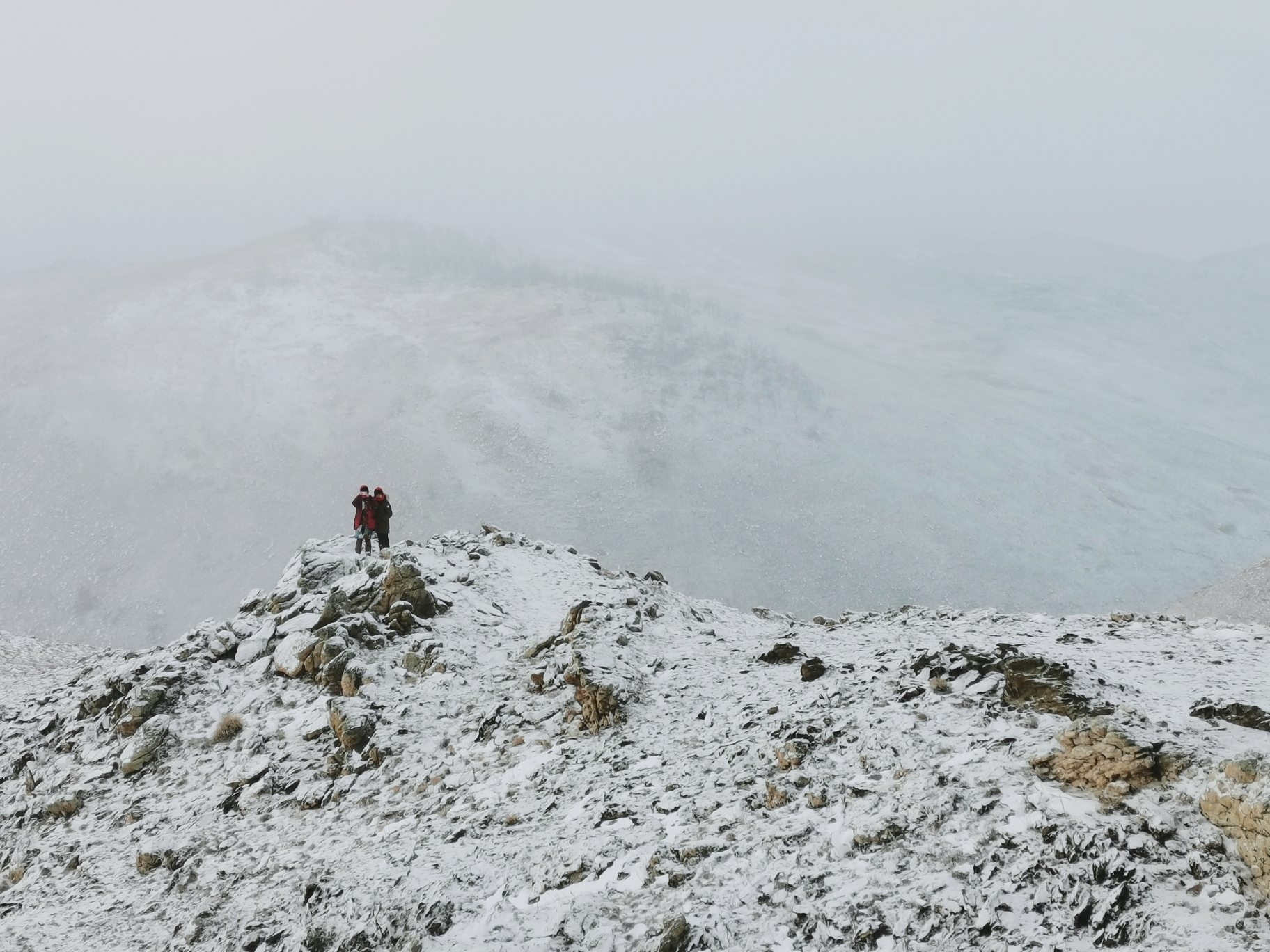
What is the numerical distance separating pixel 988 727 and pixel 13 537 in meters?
53.9

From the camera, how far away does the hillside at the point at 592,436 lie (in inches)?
1606

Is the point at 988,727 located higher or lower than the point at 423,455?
higher

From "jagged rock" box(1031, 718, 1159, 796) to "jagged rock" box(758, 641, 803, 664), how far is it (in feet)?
19.9

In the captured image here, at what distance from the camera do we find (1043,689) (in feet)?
27.8

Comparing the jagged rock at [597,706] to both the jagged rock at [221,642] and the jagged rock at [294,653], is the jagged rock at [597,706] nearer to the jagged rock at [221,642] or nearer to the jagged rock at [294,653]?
the jagged rock at [294,653]

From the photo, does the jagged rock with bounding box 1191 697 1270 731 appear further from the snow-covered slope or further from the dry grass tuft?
the snow-covered slope

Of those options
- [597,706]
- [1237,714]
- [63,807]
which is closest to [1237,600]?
[1237,714]

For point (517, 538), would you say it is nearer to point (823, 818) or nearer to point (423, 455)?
point (823, 818)

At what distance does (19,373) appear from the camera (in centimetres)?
Result: 5438

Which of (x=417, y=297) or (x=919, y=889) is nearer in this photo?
(x=919, y=889)

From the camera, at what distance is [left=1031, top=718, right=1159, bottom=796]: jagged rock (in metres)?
6.53

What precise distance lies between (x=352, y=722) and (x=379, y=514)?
8.46 m

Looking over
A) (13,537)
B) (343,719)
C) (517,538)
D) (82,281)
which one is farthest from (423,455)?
(82,281)

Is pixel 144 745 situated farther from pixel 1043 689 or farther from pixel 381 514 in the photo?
pixel 1043 689
